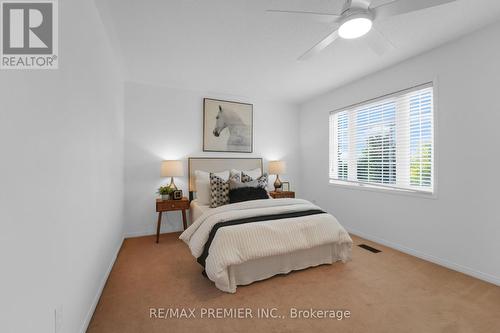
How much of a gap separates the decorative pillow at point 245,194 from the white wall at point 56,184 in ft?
5.56

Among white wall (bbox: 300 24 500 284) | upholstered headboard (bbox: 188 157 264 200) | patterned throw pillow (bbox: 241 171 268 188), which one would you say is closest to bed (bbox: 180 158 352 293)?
patterned throw pillow (bbox: 241 171 268 188)

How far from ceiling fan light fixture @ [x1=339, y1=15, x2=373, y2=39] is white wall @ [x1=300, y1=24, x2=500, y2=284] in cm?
159

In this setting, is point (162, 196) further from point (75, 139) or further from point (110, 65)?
point (75, 139)

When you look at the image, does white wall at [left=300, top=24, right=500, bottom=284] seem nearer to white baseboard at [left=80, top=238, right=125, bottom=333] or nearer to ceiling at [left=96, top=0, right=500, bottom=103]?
ceiling at [left=96, top=0, right=500, bottom=103]

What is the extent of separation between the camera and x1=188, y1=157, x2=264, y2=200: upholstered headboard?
13.2 ft

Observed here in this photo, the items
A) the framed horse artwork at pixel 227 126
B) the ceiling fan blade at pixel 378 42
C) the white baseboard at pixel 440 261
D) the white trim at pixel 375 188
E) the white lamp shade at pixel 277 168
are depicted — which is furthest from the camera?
the white lamp shade at pixel 277 168

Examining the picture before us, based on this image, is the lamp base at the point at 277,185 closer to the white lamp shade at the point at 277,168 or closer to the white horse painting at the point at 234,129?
the white lamp shade at the point at 277,168

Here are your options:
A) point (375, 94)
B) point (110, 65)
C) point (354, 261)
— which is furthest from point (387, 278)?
point (110, 65)

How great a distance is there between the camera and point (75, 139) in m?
1.46

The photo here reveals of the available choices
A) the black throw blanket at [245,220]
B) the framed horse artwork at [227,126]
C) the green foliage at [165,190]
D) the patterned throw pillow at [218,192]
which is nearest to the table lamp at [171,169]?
the green foliage at [165,190]

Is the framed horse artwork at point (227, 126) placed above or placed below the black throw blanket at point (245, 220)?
above

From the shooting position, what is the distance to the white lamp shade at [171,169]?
359 cm

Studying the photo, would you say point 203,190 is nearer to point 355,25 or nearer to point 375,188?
point 375,188

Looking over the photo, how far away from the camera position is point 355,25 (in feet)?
5.57
